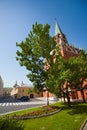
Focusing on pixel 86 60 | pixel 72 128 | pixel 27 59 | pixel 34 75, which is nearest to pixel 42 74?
pixel 34 75

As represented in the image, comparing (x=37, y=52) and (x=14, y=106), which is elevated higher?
(x=37, y=52)

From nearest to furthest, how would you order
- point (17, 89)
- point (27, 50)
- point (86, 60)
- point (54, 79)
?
1. point (54, 79)
2. point (27, 50)
3. point (86, 60)
4. point (17, 89)

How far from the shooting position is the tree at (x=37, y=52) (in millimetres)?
23594

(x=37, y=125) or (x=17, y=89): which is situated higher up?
(x=17, y=89)

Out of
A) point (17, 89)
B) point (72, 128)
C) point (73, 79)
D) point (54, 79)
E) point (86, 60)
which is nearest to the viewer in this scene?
point (72, 128)

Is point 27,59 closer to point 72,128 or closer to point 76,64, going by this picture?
point 76,64

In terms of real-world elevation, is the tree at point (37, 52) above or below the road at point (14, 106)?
above

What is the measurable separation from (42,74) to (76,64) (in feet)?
19.3

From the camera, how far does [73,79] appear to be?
21766mm

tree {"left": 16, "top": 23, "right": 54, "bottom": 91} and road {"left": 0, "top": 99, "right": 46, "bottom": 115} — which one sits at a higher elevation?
tree {"left": 16, "top": 23, "right": 54, "bottom": 91}

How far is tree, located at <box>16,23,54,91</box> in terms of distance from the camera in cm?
2359

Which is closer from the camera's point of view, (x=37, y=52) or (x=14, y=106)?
(x=37, y=52)

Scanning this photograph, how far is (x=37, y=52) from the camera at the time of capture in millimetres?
24047

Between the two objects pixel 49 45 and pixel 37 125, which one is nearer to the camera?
pixel 37 125
